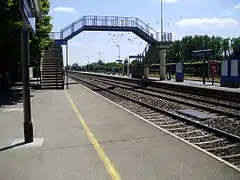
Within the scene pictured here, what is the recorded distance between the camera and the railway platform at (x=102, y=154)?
20.8ft

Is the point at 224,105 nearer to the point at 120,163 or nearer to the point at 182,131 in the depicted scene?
the point at 182,131

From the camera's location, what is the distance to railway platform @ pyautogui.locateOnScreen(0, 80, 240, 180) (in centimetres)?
633

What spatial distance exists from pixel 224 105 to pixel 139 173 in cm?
1259

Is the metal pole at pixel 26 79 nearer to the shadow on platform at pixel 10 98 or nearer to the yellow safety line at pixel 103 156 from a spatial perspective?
the yellow safety line at pixel 103 156

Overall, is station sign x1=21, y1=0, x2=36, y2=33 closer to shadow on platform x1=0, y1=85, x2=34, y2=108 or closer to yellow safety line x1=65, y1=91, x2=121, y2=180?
yellow safety line x1=65, y1=91, x2=121, y2=180

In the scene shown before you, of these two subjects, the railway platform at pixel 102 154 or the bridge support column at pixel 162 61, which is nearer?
the railway platform at pixel 102 154

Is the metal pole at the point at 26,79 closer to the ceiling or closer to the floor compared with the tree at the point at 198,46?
closer to the floor

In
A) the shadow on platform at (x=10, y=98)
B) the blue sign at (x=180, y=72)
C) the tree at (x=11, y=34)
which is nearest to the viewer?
the shadow on platform at (x=10, y=98)

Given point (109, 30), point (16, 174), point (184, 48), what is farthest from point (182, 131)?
point (184, 48)

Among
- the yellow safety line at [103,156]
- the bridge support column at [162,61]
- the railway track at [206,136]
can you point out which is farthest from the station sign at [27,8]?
the bridge support column at [162,61]

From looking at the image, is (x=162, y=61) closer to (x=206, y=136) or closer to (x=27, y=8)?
(x=206, y=136)

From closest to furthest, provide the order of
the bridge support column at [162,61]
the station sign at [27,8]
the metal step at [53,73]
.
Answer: the station sign at [27,8]
the metal step at [53,73]
the bridge support column at [162,61]

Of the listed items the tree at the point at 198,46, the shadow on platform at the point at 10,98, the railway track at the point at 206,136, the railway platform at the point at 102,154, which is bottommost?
the railway track at the point at 206,136

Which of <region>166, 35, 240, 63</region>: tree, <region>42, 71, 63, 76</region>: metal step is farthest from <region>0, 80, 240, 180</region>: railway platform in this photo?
<region>166, 35, 240, 63</region>: tree
